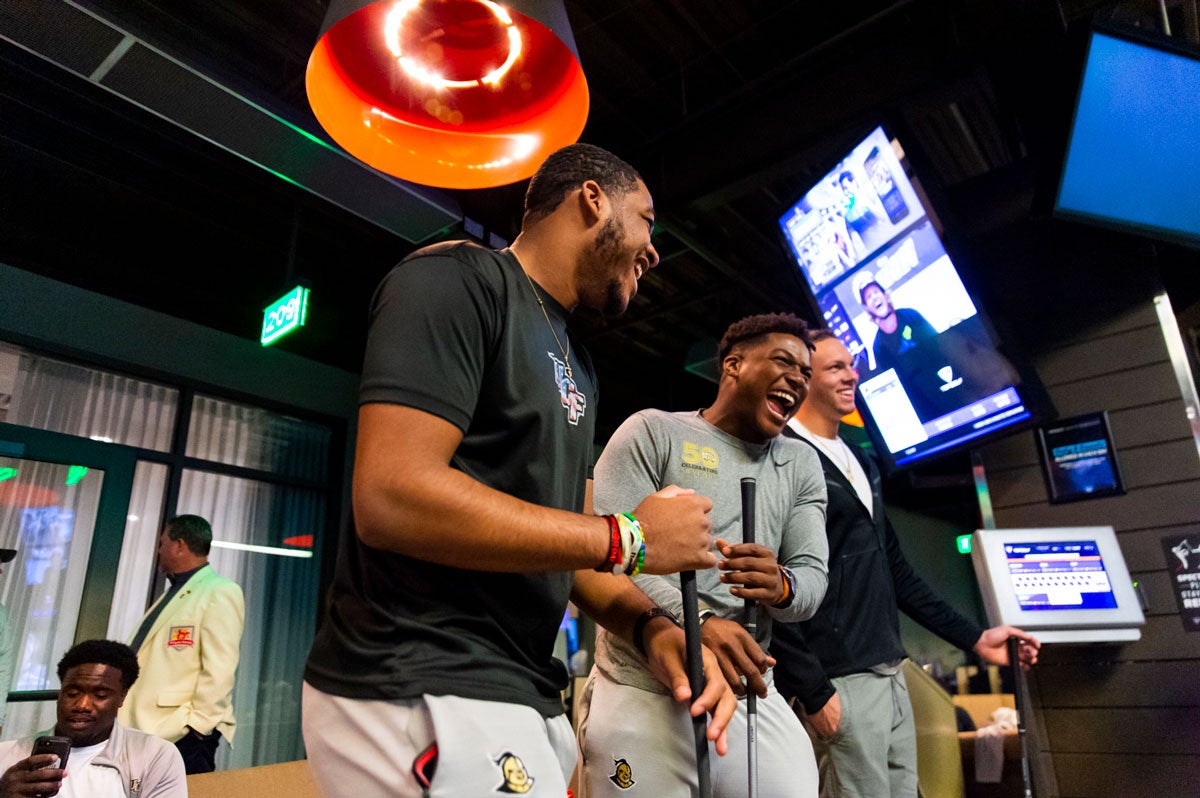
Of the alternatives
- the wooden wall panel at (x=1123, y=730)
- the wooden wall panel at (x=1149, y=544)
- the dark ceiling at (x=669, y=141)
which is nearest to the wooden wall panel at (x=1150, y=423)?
the wooden wall panel at (x=1149, y=544)

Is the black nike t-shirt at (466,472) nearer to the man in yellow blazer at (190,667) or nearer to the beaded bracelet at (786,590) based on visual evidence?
the beaded bracelet at (786,590)

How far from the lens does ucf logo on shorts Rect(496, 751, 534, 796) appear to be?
3.25 ft

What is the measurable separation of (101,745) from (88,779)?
13cm

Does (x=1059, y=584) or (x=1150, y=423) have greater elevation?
(x=1150, y=423)

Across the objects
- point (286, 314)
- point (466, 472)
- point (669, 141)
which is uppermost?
point (669, 141)

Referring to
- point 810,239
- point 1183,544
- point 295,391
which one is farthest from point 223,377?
point 1183,544

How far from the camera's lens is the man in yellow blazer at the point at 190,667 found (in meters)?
3.90

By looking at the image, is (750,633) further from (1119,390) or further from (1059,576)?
(1119,390)

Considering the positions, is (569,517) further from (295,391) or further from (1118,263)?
(295,391)

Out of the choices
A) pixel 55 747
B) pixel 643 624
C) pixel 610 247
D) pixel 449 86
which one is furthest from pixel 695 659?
pixel 55 747

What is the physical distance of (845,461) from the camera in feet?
10.2

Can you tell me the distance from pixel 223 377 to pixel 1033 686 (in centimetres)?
656

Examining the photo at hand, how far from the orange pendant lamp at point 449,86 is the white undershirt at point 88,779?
262 cm

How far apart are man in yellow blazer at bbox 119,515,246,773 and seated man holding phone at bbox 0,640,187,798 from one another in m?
0.77
